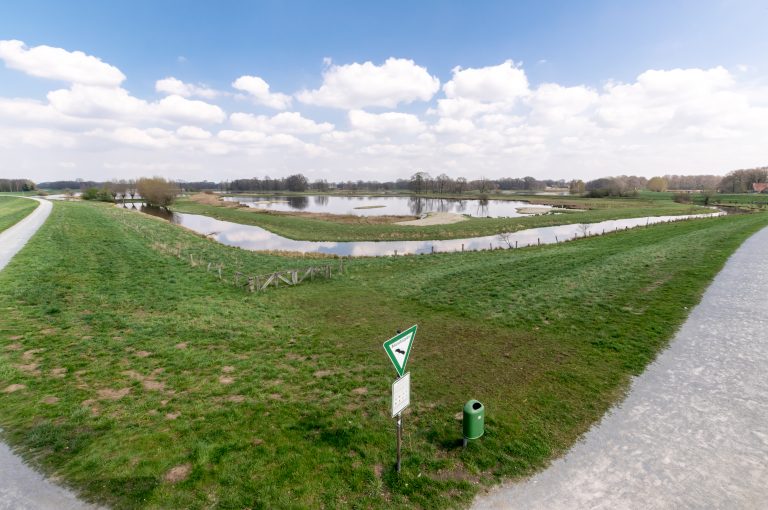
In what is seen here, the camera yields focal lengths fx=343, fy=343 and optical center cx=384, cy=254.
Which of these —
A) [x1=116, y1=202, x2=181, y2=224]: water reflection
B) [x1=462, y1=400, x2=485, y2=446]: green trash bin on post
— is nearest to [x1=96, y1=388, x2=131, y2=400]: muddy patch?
[x1=462, y1=400, x2=485, y2=446]: green trash bin on post

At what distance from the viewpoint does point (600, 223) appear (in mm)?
A: 65500

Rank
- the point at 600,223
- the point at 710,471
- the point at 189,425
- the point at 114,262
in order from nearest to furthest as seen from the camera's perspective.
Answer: the point at 710,471
the point at 189,425
the point at 114,262
the point at 600,223

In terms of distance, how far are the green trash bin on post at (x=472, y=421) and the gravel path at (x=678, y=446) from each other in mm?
1188

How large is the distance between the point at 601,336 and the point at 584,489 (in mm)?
8287

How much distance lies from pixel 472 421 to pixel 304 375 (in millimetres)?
5763

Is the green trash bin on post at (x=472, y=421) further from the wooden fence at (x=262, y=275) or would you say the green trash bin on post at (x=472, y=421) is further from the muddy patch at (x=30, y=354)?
the wooden fence at (x=262, y=275)

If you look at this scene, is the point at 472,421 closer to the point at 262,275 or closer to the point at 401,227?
the point at 262,275

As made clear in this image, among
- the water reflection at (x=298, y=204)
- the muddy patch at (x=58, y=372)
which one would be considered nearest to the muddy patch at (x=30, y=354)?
the muddy patch at (x=58, y=372)

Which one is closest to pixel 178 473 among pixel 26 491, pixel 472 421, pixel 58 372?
pixel 26 491

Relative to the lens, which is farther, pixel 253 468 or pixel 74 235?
pixel 74 235

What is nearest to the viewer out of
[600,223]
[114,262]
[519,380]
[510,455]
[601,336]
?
[510,455]

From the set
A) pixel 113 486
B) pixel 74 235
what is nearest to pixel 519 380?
pixel 113 486

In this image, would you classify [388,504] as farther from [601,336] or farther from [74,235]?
[74,235]

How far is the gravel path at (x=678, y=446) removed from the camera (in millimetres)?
6480
